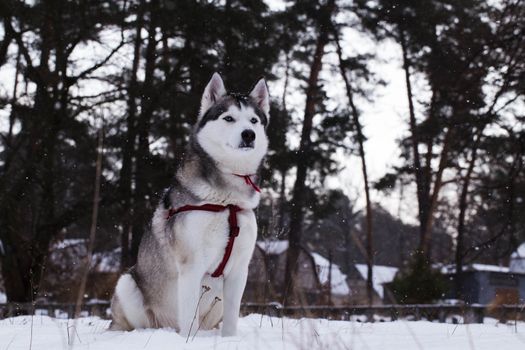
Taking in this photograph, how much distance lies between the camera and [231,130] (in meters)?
4.61

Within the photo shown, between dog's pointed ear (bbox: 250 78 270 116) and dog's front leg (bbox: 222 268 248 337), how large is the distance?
1.44 metres

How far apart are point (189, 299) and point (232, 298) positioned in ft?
1.31

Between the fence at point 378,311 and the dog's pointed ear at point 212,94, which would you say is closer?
the dog's pointed ear at point 212,94

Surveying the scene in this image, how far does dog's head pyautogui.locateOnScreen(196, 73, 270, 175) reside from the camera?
459 centimetres

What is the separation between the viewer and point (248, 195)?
4.62 metres

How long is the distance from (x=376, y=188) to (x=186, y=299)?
56.1 feet

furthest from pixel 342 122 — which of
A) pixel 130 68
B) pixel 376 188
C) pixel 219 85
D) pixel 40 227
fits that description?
pixel 219 85

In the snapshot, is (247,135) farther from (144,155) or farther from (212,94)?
(144,155)

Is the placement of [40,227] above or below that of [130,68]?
below

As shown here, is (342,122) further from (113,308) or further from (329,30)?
(113,308)

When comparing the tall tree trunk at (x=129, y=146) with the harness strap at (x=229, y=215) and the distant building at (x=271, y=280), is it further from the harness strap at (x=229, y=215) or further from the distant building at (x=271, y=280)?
the harness strap at (x=229, y=215)

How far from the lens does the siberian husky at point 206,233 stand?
4.38 meters

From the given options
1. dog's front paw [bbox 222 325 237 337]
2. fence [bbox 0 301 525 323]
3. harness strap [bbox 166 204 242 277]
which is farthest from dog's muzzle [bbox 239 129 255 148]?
fence [bbox 0 301 525 323]

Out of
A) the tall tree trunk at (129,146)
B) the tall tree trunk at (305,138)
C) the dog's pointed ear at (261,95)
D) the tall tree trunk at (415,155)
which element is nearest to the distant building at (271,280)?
the tall tree trunk at (305,138)
